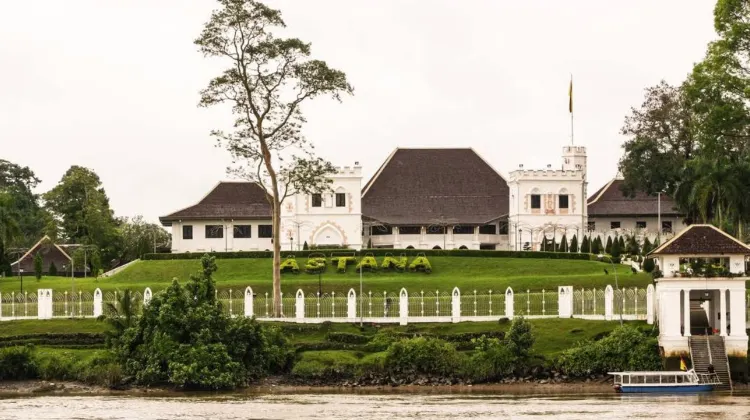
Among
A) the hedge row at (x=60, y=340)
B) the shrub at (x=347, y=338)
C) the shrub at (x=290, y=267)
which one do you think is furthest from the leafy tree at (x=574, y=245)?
the hedge row at (x=60, y=340)

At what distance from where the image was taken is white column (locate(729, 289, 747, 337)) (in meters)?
Result: 55.7

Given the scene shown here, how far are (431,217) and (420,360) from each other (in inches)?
1573

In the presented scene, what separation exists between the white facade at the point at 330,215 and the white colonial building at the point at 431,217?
62 millimetres

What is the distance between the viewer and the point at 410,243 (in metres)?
95.6

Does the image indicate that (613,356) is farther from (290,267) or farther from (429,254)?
(429,254)

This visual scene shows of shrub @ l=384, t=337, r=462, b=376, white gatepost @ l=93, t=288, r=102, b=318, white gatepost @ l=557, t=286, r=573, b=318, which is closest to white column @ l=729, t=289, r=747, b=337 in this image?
white gatepost @ l=557, t=286, r=573, b=318

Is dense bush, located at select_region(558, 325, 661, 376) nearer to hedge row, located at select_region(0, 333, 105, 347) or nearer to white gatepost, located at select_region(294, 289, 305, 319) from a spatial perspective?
white gatepost, located at select_region(294, 289, 305, 319)

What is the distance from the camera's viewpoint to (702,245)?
56875 millimetres

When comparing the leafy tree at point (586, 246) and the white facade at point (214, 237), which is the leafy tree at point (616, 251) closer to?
the leafy tree at point (586, 246)

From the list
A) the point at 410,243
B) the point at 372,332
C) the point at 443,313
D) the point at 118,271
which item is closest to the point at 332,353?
the point at 372,332

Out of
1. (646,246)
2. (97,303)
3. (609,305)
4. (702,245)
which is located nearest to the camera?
(702,245)

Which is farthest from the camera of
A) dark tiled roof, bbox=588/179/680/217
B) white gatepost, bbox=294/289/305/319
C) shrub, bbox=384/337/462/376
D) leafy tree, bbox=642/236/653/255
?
dark tiled roof, bbox=588/179/680/217

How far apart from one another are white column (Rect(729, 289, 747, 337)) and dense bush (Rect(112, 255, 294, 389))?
53.7 ft

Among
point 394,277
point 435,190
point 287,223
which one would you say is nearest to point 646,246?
point 394,277
